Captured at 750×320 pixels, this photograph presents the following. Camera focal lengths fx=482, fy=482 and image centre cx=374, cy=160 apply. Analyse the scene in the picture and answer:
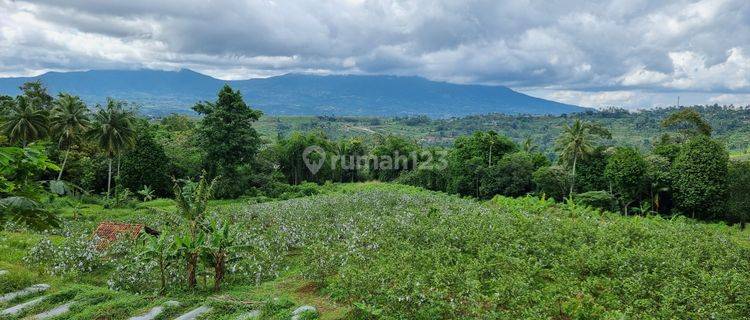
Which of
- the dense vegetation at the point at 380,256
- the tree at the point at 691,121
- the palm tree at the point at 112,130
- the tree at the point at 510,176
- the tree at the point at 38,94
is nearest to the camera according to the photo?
the dense vegetation at the point at 380,256

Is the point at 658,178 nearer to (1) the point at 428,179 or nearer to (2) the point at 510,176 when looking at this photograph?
(2) the point at 510,176

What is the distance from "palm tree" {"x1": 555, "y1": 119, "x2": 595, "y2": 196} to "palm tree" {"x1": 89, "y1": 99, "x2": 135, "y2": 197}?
38.8m

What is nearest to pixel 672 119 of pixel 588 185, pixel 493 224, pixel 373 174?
pixel 588 185


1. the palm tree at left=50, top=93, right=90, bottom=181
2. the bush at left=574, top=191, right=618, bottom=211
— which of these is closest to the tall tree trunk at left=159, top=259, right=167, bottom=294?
the palm tree at left=50, top=93, right=90, bottom=181

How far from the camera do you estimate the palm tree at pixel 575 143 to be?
45188mm

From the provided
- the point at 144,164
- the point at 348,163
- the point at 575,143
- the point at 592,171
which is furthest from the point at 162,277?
the point at 348,163

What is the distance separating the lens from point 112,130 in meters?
38.1

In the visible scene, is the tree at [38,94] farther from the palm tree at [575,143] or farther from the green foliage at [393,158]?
the palm tree at [575,143]

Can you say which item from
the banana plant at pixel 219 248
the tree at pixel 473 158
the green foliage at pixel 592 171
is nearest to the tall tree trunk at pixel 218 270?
the banana plant at pixel 219 248

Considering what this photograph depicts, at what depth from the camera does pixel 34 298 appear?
10.3m

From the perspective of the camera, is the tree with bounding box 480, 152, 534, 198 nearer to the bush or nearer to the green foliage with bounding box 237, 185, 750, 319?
the bush

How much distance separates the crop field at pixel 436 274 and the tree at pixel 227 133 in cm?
2654

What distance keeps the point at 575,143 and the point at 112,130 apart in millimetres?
40165

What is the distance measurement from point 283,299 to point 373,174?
66816 mm
